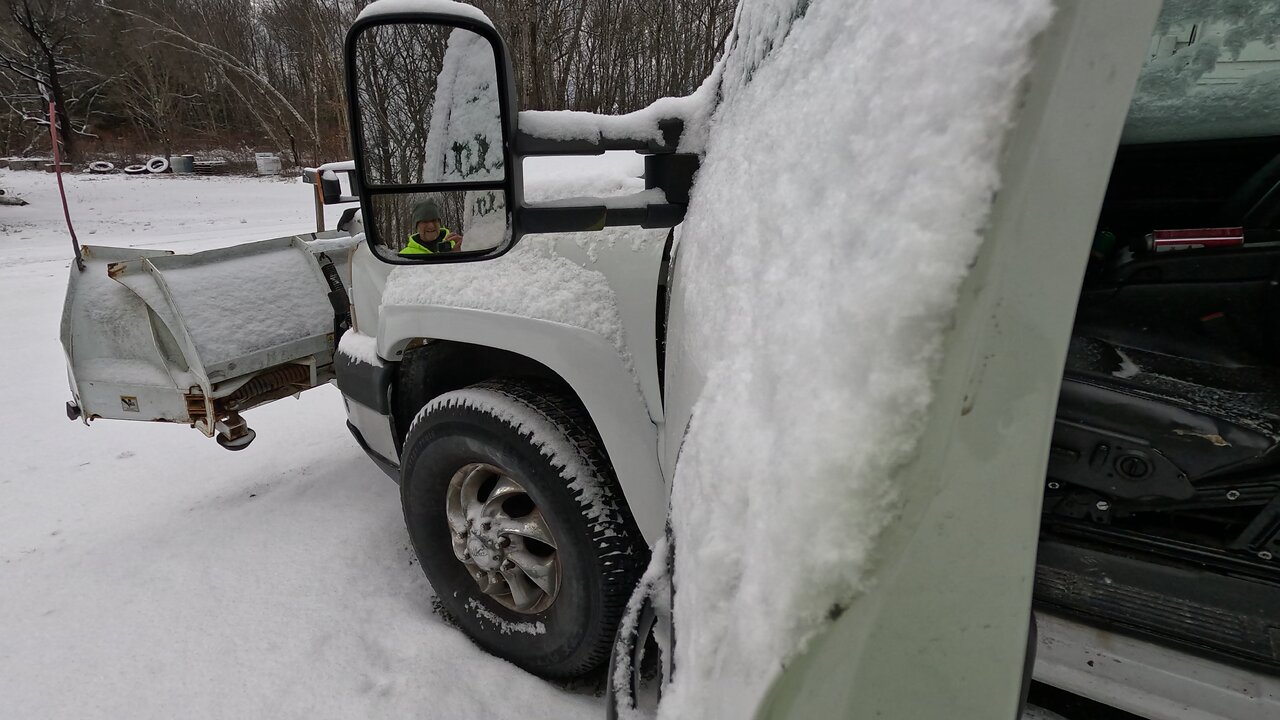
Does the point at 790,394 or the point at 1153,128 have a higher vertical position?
the point at 1153,128

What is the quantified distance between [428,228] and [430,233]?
0.08ft

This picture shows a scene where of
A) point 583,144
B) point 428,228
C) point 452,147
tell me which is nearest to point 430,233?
point 428,228

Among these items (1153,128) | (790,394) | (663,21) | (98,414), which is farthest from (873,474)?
(663,21)

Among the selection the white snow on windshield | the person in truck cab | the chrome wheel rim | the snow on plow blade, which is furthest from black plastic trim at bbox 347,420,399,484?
the white snow on windshield

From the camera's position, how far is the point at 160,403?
3010 millimetres

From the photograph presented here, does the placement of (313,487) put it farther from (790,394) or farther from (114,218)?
(114,218)

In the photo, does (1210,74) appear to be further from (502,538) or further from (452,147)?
(502,538)

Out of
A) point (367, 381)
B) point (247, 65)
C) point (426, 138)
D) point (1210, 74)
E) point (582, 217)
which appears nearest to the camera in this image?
point (582, 217)

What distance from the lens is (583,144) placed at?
4.28 ft

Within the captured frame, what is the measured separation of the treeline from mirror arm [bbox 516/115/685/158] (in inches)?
271

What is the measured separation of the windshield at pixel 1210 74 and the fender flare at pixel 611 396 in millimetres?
1832

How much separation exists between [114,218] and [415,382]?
20316mm

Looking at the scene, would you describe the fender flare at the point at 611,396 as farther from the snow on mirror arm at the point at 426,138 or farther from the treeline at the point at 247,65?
the treeline at the point at 247,65

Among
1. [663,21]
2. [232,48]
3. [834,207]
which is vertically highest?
[232,48]
